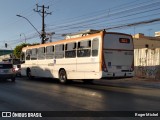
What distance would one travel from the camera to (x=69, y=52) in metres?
22.1

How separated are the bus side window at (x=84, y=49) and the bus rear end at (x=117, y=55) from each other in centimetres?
128

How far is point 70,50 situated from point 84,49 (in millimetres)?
1843

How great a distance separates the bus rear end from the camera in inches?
753

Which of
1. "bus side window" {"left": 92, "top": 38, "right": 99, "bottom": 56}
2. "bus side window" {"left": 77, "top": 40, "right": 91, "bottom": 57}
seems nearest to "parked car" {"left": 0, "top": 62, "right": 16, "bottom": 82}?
"bus side window" {"left": 77, "top": 40, "right": 91, "bottom": 57}

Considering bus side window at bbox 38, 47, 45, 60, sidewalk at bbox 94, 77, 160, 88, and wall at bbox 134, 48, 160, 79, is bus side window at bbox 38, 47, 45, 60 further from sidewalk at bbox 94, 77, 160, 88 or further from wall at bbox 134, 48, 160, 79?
wall at bbox 134, 48, 160, 79

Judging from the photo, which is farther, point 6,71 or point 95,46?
point 6,71

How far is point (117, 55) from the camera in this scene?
1969cm

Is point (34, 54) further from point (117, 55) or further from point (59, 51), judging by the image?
point (117, 55)

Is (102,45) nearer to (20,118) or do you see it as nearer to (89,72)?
(89,72)


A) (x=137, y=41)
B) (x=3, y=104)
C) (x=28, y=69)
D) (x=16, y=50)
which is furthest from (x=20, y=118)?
(x=16, y=50)

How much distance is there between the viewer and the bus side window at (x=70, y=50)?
70.8 feet

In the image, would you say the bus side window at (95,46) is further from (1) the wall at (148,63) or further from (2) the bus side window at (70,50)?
(1) the wall at (148,63)

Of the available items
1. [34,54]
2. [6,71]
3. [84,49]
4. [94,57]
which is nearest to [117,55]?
[94,57]

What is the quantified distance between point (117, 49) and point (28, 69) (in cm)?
1217
